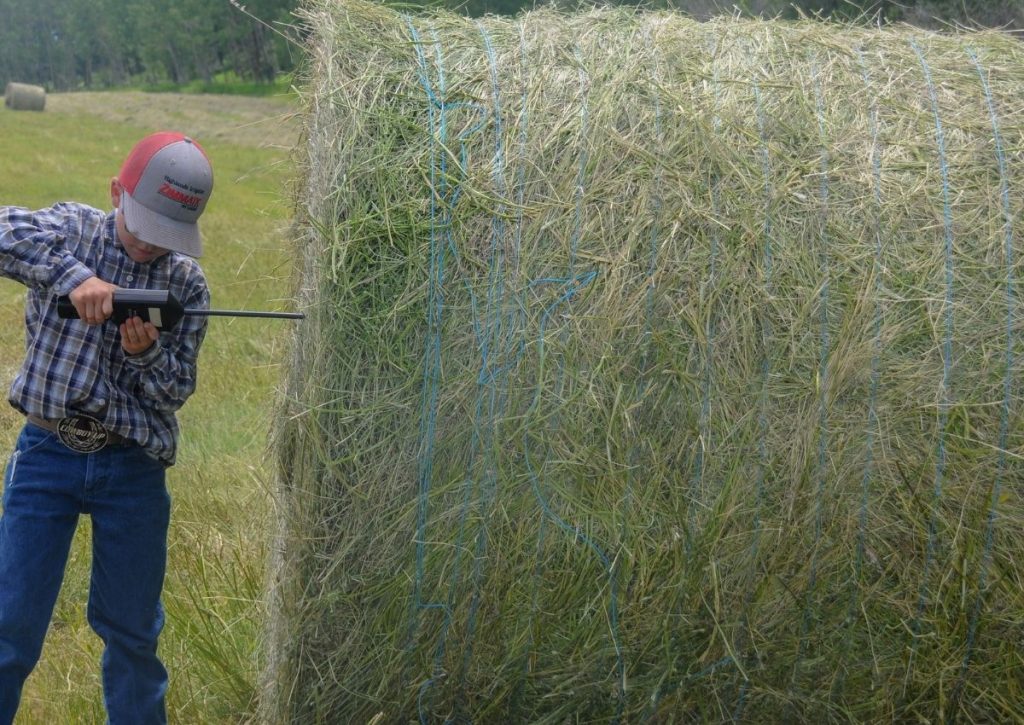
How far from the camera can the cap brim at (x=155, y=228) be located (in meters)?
3.33

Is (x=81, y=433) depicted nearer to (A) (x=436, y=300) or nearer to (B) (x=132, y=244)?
(B) (x=132, y=244)

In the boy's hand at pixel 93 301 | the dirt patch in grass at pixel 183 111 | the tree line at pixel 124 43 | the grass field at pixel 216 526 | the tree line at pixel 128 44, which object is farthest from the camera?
the tree line at pixel 124 43

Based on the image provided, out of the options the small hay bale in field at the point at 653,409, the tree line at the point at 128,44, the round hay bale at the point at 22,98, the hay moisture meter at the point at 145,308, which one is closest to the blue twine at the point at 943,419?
the small hay bale in field at the point at 653,409

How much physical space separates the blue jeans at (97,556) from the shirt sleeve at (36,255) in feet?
1.39

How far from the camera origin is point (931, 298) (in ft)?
10.5

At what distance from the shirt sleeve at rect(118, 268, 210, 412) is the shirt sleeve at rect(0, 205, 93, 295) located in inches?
10.5

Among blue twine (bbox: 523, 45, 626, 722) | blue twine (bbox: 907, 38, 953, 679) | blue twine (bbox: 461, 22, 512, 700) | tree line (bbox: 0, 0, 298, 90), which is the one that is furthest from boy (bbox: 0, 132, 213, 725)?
tree line (bbox: 0, 0, 298, 90)

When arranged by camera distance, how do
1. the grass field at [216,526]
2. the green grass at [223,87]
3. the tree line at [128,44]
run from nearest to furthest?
the grass field at [216,526] < the green grass at [223,87] < the tree line at [128,44]

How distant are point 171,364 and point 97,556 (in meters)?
0.60

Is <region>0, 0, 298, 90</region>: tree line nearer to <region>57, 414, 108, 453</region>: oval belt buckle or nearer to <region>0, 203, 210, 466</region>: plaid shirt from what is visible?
<region>0, 203, 210, 466</region>: plaid shirt

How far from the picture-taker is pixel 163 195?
11.0 ft

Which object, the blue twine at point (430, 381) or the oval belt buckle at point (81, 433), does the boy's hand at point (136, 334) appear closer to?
the oval belt buckle at point (81, 433)

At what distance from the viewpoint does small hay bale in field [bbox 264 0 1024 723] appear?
3.16 meters

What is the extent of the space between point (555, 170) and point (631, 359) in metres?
0.56
